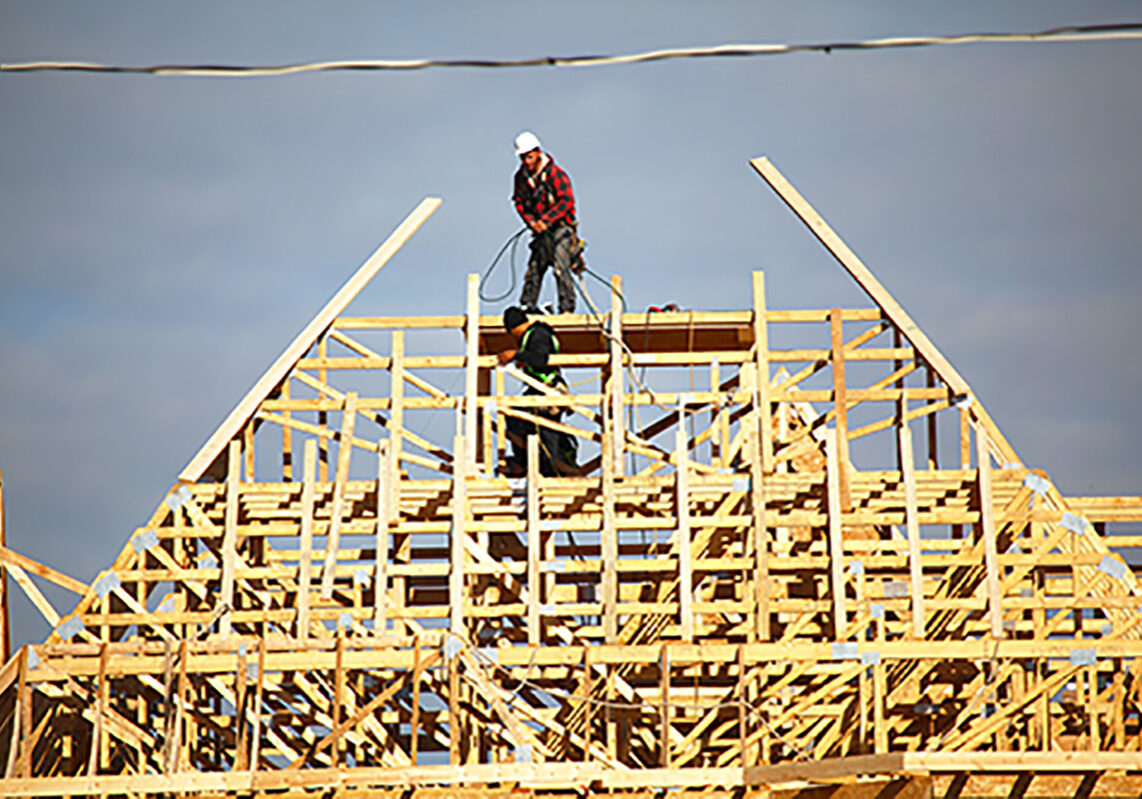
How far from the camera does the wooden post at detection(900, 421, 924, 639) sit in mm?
17422

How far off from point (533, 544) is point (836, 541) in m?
3.16

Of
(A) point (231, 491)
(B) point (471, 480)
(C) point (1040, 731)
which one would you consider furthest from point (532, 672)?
(C) point (1040, 731)

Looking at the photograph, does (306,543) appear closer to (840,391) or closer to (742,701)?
(742,701)

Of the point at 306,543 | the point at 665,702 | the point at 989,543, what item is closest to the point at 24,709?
the point at 306,543

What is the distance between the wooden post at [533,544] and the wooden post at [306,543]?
2337mm

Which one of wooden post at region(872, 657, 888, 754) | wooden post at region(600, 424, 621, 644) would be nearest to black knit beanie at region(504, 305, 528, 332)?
wooden post at region(600, 424, 621, 644)

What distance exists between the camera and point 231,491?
18.5 metres

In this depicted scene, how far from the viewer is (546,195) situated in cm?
2145

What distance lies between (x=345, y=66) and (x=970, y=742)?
9.27 metres

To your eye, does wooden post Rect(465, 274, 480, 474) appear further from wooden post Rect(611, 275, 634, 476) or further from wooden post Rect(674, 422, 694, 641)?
wooden post Rect(674, 422, 694, 641)

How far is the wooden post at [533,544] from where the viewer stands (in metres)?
17.5

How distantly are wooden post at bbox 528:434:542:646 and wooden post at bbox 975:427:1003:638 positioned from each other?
15.5ft

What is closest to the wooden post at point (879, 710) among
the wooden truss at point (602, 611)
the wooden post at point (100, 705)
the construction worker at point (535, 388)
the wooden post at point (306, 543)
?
the wooden truss at point (602, 611)

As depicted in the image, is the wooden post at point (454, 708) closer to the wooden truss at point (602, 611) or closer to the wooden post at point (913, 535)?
the wooden truss at point (602, 611)
